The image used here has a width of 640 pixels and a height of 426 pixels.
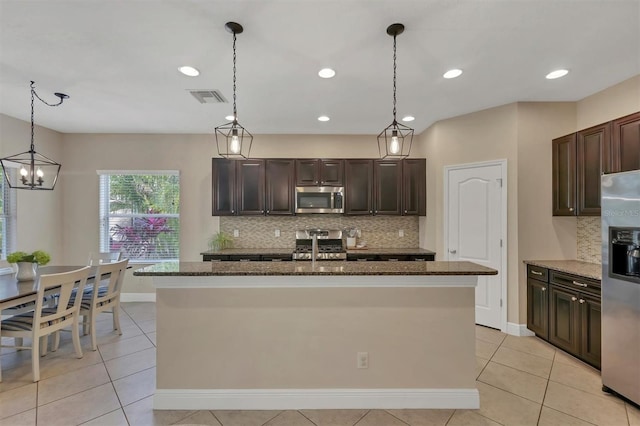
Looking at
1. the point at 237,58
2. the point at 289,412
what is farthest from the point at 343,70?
the point at 289,412

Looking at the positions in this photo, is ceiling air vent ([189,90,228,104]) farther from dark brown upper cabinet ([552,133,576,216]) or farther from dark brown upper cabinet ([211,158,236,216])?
dark brown upper cabinet ([552,133,576,216])

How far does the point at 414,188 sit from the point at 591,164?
2.12 meters

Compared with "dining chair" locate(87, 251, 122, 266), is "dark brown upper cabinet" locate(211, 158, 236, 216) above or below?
above

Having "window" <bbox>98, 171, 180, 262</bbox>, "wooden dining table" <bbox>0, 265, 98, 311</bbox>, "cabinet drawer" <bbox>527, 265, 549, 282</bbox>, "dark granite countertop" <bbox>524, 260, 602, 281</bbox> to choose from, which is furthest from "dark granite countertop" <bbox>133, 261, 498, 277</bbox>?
"window" <bbox>98, 171, 180, 262</bbox>

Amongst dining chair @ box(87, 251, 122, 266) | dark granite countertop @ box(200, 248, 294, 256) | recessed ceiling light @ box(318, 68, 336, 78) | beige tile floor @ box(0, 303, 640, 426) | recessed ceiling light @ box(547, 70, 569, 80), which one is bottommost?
beige tile floor @ box(0, 303, 640, 426)

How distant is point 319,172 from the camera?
466 cm

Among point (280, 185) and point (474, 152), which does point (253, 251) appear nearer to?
point (280, 185)

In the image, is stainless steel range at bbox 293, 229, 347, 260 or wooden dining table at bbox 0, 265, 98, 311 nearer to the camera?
wooden dining table at bbox 0, 265, 98, 311

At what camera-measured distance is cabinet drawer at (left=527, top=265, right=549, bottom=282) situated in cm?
328

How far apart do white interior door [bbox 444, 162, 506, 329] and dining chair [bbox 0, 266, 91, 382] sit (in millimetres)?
4510

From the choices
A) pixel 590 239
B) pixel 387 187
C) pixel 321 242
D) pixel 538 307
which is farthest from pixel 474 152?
pixel 321 242

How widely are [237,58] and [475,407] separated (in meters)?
3.47

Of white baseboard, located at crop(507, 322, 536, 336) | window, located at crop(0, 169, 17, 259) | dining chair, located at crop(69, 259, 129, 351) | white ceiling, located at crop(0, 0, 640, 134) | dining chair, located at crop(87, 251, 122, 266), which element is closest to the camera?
white ceiling, located at crop(0, 0, 640, 134)

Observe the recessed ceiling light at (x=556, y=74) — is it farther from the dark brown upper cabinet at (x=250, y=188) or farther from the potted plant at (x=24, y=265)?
the potted plant at (x=24, y=265)
